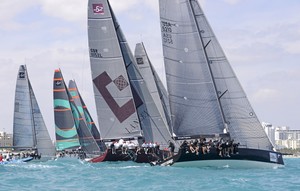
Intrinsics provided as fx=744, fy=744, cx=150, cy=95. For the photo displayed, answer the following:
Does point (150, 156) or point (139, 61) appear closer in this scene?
point (150, 156)

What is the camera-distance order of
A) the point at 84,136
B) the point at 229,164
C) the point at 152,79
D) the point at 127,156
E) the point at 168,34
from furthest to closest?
the point at 84,136, the point at 152,79, the point at 127,156, the point at 168,34, the point at 229,164

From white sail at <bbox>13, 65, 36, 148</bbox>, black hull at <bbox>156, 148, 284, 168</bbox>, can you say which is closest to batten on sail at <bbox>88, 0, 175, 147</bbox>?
black hull at <bbox>156, 148, 284, 168</bbox>

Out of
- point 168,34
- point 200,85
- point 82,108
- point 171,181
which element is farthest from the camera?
point 82,108

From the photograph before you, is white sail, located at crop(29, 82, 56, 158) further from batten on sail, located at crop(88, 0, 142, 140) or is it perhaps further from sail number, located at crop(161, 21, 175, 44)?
sail number, located at crop(161, 21, 175, 44)

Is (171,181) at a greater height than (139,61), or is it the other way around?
(139,61)

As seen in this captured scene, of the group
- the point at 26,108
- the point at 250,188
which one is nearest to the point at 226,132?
the point at 250,188

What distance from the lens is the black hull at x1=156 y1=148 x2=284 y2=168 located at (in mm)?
38281

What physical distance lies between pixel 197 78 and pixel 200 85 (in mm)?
437

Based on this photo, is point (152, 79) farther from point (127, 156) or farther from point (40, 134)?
point (40, 134)

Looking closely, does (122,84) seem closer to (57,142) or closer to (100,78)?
(100,78)

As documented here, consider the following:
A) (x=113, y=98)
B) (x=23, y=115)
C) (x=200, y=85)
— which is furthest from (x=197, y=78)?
(x=23, y=115)

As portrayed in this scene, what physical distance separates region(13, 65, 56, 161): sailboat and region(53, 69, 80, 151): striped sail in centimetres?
172

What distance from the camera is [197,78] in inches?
1649

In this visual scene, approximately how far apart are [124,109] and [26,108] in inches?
822
